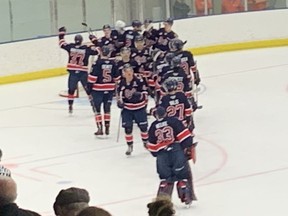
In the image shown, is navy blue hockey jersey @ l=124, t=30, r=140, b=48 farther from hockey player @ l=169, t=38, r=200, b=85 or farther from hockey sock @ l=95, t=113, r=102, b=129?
hockey sock @ l=95, t=113, r=102, b=129

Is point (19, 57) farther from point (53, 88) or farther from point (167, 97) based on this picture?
point (167, 97)

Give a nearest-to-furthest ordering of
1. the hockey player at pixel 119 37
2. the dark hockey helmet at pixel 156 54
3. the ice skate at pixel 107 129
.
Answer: the ice skate at pixel 107 129 < the dark hockey helmet at pixel 156 54 < the hockey player at pixel 119 37

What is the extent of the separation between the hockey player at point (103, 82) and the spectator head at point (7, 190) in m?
6.96

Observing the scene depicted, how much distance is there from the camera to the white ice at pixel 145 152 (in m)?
7.63

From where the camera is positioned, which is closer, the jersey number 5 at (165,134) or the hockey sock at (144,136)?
the jersey number 5 at (165,134)

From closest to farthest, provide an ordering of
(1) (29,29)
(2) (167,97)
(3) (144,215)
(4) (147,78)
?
(3) (144,215) < (2) (167,97) < (4) (147,78) < (1) (29,29)

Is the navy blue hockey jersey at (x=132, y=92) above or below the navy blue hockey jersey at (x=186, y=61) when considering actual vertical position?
below

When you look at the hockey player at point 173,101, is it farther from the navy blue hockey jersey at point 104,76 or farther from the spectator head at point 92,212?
the spectator head at point 92,212

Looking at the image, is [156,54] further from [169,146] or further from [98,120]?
[169,146]

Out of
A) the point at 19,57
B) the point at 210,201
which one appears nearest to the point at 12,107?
the point at 19,57

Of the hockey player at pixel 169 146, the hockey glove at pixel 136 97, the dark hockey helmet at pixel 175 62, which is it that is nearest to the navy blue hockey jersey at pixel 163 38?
the dark hockey helmet at pixel 175 62

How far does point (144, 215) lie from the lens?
718 cm

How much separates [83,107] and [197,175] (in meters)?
4.25

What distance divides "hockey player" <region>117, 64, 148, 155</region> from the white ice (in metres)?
0.41
